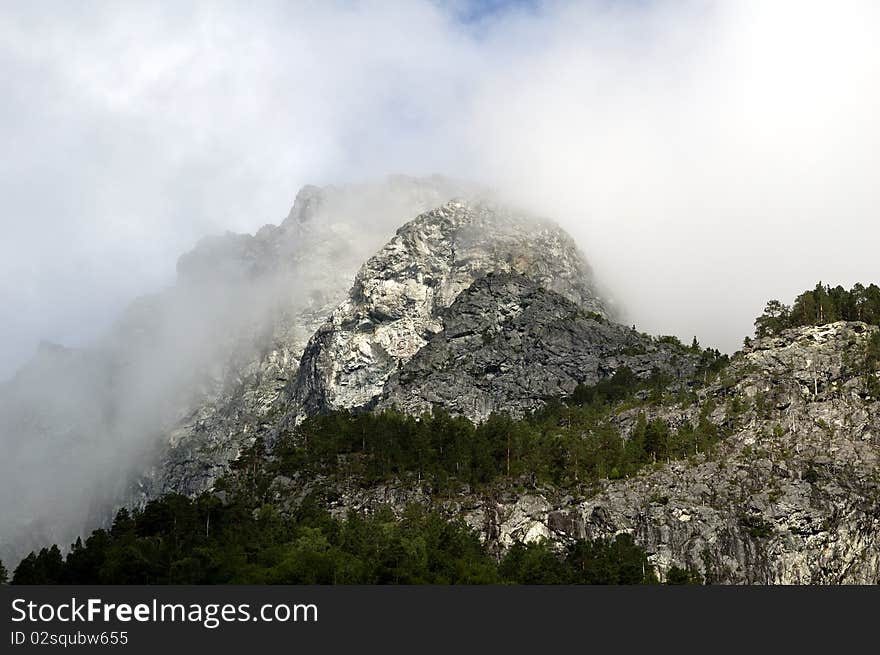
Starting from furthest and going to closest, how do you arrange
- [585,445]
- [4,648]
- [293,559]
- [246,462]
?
1. [246,462]
2. [585,445]
3. [293,559]
4. [4,648]

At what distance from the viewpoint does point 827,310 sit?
172 m

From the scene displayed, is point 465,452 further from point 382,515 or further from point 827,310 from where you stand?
point 827,310

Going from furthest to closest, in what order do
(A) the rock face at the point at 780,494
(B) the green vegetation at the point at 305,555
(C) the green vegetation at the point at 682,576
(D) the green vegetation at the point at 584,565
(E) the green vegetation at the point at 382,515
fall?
(A) the rock face at the point at 780,494, (C) the green vegetation at the point at 682,576, (D) the green vegetation at the point at 584,565, (E) the green vegetation at the point at 382,515, (B) the green vegetation at the point at 305,555

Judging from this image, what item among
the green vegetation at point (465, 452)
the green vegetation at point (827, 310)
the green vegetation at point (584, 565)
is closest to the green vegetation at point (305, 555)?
the green vegetation at point (584, 565)

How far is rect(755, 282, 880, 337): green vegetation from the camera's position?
17125cm

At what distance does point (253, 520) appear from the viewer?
132375mm

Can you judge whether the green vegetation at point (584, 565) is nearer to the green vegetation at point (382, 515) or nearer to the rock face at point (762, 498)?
the green vegetation at point (382, 515)

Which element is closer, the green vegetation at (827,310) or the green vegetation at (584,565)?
the green vegetation at (584,565)

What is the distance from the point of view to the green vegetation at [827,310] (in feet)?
562

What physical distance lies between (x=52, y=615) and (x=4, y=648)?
160 inches

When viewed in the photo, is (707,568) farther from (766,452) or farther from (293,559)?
(293,559)

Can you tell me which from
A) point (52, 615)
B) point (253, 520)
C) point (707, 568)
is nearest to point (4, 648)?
point (52, 615)

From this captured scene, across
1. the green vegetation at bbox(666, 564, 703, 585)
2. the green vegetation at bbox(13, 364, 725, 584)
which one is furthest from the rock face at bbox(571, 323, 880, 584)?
the green vegetation at bbox(13, 364, 725, 584)

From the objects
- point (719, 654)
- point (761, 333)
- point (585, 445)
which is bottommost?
point (719, 654)
